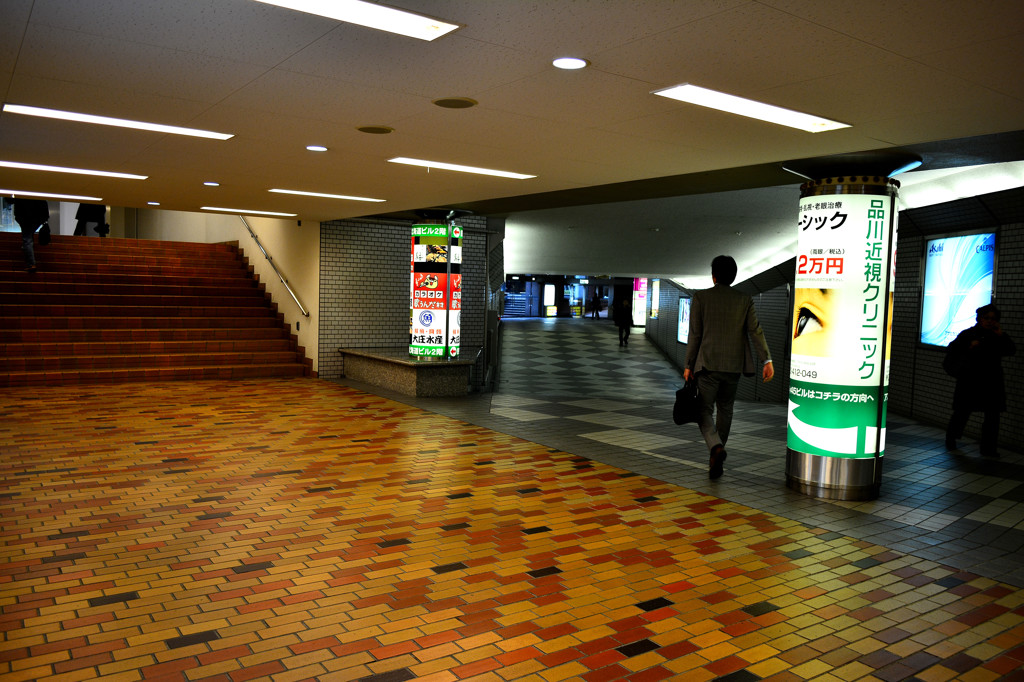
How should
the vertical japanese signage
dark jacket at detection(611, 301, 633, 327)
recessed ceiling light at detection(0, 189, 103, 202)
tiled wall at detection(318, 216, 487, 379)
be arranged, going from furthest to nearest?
dark jacket at detection(611, 301, 633, 327), tiled wall at detection(318, 216, 487, 379), the vertical japanese signage, recessed ceiling light at detection(0, 189, 103, 202)

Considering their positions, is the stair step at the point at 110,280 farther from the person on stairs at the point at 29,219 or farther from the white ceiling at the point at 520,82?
the white ceiling at the point at 520,82

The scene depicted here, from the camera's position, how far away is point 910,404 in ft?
31.1

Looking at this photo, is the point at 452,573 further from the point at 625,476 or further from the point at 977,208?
the point at 977,208

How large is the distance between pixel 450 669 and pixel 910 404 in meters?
8.58

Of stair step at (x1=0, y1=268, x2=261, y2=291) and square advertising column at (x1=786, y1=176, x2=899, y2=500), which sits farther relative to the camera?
stair step at (x1=0, y1=268, x2=261, y2=291)

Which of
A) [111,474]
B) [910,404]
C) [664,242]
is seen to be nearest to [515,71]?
[111,474]

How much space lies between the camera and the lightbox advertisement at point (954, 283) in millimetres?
7906

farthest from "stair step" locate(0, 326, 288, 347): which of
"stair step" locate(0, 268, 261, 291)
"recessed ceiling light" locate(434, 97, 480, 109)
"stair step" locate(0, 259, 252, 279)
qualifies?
"recessed ceiling light" locate(434, 97, 480, 109)

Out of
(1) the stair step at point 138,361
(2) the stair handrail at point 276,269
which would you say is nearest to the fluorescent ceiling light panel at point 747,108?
(2) the stair handrail at point 276,269

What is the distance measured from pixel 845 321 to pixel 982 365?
2383 mm

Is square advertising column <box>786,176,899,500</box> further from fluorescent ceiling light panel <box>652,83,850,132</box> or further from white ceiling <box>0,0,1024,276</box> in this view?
fluorescent ceiling light panel <box>652,83,850,132</box>

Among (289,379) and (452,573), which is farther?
(289,379)

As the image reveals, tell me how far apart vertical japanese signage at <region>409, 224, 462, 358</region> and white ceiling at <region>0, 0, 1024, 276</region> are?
12.1 ft

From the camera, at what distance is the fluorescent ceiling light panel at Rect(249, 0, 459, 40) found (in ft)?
9.04
